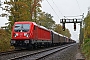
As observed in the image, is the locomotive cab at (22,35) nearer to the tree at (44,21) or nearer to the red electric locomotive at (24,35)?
the red electric locomotive at (24,35)

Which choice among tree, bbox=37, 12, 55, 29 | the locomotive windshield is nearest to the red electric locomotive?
the locomotive windshield

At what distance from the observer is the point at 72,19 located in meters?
60.3

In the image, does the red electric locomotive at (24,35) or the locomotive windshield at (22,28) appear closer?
the red electric locomotive at (24,35)

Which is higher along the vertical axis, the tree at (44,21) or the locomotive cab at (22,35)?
the tree at (44,21)

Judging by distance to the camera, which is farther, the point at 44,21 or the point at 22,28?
the point at 44,21

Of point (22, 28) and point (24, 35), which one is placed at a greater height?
point (22, 28)

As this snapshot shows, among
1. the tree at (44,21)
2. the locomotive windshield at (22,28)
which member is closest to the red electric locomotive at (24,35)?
the locomotive windshield at (22,28)

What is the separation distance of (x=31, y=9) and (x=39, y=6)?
1.78 metres

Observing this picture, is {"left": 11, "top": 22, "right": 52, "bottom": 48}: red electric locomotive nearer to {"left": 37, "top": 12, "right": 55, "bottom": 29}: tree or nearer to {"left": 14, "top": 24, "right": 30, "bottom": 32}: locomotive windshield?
{"left": 14, "top": 24, "right": 30, "bottom": 32}: locomotive windshield

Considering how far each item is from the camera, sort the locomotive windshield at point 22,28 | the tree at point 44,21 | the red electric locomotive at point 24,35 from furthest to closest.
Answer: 1. the tree at point 44,21
2. the locomotive windshield at point 22,28
3. the red electric locomotive at point 24,35

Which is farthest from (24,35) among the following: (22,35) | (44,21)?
(44,21)

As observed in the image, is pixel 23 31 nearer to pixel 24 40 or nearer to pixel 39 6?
pixel 24 40

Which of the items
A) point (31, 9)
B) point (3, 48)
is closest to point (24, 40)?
point (3, 48)

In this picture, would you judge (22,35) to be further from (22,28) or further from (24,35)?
(22,28)
